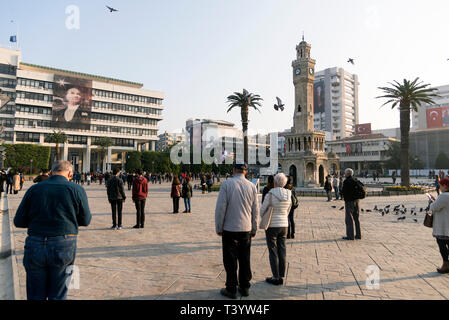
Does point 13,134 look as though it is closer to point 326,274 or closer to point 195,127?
point 326,274

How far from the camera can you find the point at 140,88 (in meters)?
80.7

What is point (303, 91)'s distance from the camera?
142 ft

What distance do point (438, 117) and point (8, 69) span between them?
120 m

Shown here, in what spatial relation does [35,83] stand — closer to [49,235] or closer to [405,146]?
[405,146]

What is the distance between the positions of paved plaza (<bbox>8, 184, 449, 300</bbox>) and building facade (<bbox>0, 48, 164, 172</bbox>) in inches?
2493

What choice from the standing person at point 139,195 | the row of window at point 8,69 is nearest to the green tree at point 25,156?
the row of window at point 8,69

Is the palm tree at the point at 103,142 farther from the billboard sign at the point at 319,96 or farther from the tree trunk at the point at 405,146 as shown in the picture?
the billboard sign at the point at 319,96

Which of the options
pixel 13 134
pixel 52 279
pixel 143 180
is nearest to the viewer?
pixel 52 279

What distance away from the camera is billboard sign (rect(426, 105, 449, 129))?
88562 mm

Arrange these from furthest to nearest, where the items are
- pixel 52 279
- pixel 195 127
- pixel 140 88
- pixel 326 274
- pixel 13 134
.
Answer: pixel 195 127, pixel 140 88, pixel 13 134, pixel 326 274, pixel 52 279

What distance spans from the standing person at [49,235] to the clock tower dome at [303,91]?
4197cm

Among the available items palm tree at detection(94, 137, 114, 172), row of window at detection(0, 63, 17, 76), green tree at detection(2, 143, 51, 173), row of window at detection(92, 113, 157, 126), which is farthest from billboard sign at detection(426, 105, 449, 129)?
row of window at detection(0, 63, 17, 76)
